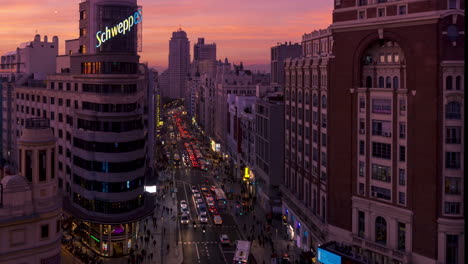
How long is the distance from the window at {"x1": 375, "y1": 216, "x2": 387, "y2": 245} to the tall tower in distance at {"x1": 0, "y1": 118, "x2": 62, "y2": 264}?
34376mm

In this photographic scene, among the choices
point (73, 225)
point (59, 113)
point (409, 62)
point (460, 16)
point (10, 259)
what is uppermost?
point (460, 16)

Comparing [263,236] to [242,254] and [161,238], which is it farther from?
[161,238]

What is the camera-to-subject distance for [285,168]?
8694cm

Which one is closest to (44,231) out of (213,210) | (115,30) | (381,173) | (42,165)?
(42,165)

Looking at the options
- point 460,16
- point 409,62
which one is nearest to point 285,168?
point 409,62

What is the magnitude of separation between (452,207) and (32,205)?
40.2m

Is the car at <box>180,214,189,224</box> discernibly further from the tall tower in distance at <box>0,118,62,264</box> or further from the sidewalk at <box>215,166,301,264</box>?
the tall tower in distance at <box>0,118,62,264</box>

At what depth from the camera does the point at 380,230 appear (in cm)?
5631

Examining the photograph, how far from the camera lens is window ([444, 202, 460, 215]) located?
50094 millimetres

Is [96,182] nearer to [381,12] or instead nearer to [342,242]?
[342,242]

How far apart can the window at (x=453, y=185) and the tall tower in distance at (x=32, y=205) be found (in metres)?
37.9

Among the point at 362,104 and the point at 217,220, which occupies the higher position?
the point at 362,104

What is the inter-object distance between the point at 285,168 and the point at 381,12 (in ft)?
125

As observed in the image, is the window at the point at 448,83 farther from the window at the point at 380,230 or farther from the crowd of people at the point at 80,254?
the crowd of people at the point at 80,254
